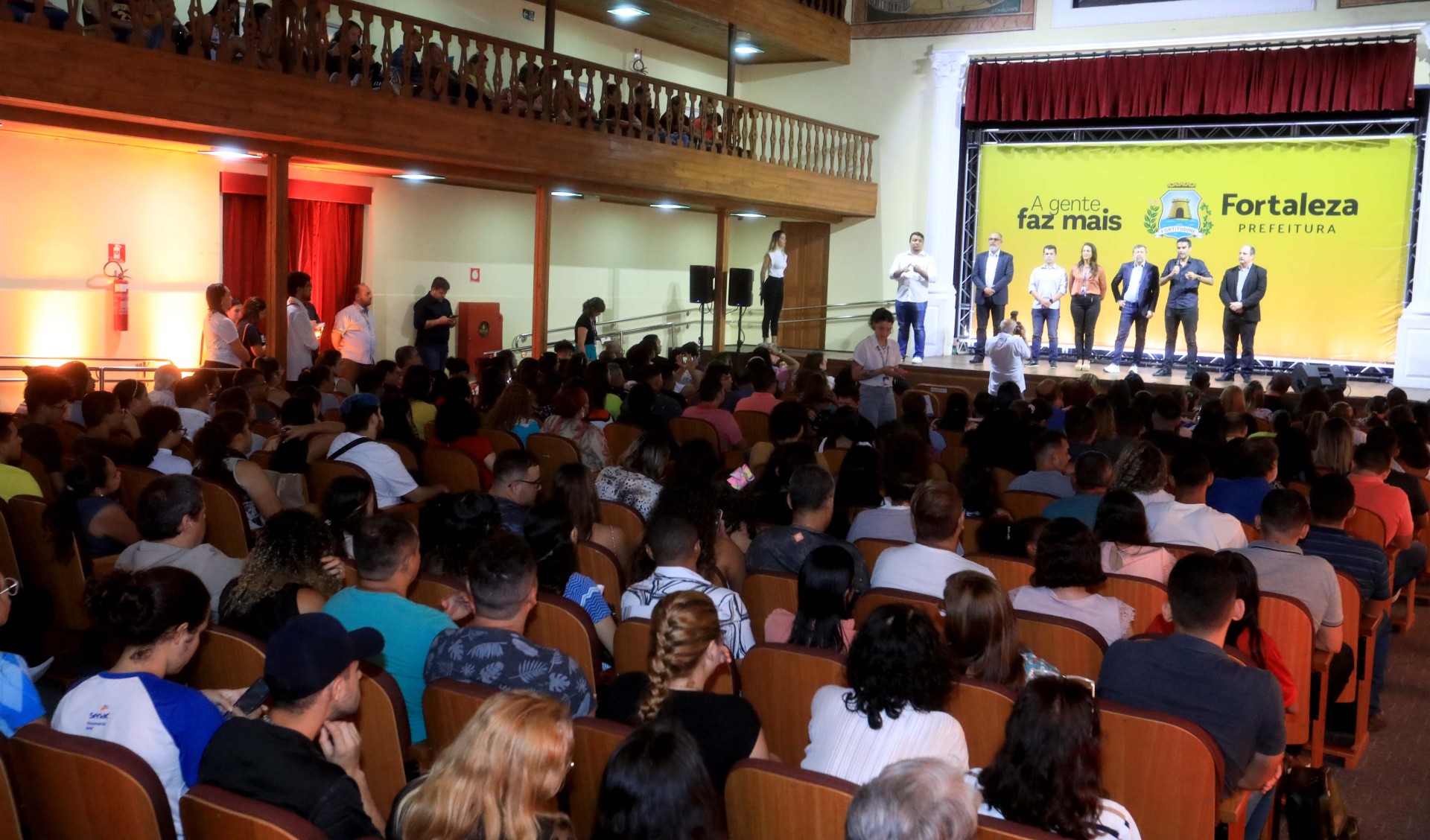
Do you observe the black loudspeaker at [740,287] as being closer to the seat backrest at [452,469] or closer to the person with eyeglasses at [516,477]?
the seat backrest at [452,469]

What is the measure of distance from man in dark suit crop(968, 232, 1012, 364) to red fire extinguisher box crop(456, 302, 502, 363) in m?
6.11

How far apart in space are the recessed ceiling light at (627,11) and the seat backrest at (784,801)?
14.5 metres

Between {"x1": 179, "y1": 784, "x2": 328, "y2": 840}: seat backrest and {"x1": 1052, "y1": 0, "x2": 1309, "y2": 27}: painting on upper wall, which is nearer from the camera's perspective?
{"x1": 179, "y1": 784, "x2": 328, "y2": 840}: seat backrest

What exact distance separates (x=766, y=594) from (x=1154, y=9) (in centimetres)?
A: 1364

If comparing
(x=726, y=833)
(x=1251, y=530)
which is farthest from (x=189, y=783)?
(x=1251, y=530)

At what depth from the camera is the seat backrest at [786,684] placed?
317 centimetres

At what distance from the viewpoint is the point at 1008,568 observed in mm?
4301

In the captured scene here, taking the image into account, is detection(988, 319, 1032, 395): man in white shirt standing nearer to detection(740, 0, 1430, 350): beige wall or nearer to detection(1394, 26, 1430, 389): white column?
detection(1394, 26, 1430, 389): white column

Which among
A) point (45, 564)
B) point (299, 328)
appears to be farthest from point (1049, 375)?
point (45, 564)

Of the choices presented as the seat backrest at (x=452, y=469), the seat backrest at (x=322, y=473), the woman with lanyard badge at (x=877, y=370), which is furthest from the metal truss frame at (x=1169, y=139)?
the seat backrest at (x=322, y=473)

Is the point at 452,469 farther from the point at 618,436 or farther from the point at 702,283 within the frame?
the point at 702,283

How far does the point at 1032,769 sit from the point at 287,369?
9513mm

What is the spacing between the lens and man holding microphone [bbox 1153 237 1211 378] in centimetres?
1398

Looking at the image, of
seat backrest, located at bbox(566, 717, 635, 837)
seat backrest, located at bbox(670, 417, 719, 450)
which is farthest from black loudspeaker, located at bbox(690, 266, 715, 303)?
seat backrest, located at bbox(566, 717, 635, 837)
